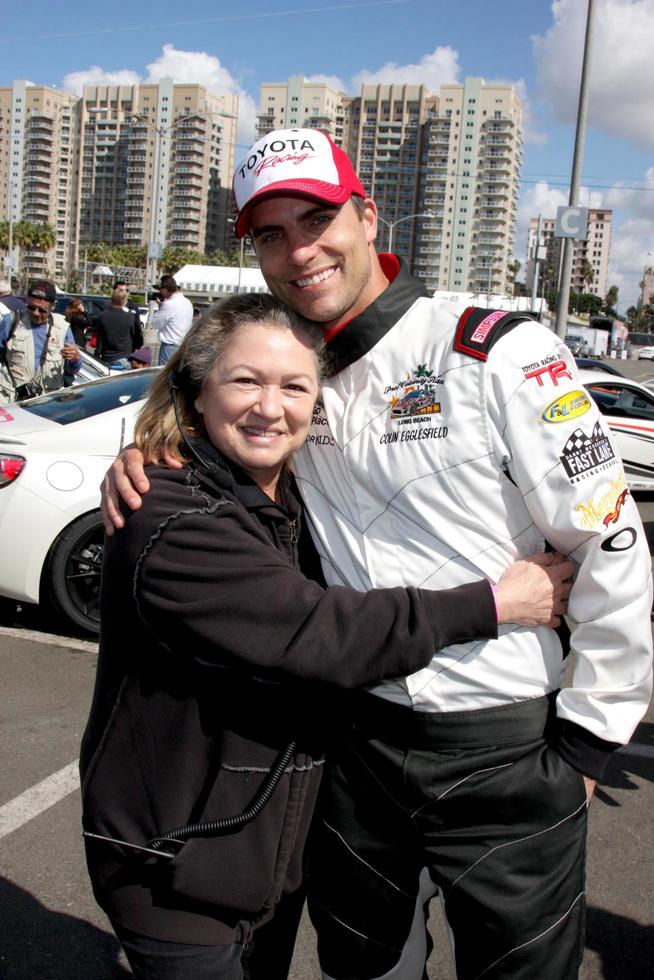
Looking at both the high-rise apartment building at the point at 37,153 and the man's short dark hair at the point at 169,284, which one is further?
the high-rise apartment building at the point at 37,153

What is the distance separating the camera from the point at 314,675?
1.50m

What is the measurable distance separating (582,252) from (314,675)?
628 feet

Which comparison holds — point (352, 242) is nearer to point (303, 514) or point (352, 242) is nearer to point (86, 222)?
point (303, 514)

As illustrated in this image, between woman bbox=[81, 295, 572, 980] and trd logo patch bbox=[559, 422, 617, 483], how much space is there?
190 mm

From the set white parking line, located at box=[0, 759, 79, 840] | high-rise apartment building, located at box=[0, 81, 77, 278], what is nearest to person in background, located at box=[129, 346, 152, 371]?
white parking line, located at box=[0, 759, 79, 840]

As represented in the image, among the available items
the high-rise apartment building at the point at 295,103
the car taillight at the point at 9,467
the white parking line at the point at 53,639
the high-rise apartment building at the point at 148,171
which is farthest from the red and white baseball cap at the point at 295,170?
the high-rise apartment building at the point at 148,171

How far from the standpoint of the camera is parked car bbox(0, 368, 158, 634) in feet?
16.5

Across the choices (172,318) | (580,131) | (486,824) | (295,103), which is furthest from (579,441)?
(295,103)

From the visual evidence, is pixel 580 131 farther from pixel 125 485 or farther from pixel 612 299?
pixel 612 299

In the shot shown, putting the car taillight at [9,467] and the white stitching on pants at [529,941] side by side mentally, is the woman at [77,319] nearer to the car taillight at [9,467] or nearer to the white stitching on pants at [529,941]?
the car taillight at [9,467]

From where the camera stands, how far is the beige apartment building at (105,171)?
142 meters

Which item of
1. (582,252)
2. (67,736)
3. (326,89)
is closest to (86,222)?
(326,89)

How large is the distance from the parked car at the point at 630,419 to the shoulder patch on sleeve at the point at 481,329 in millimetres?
9301

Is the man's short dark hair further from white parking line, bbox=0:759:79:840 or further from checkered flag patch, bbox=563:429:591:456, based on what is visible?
checkered flag patch, bbox=563:429:591:456
